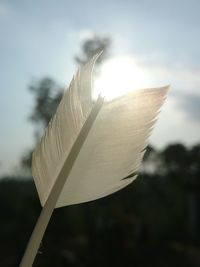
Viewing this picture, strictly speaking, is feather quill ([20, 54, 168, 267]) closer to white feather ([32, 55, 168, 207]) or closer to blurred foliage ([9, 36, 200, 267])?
white feather ([32, 55, 168, 207])

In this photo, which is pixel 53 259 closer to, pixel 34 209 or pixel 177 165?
pixel 34 209

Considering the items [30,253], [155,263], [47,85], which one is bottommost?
[155,263]

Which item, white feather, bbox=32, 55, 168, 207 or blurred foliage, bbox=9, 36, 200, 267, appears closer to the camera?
white feather, bbox=32, 55, 168, 207

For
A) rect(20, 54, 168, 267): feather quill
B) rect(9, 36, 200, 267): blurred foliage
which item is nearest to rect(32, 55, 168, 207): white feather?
rect(20, 54, 168, 267): feather quill

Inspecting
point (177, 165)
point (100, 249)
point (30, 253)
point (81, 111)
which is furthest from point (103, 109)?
point (177, 165)

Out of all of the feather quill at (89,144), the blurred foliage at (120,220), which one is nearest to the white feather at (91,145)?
the feather quill at (89,144)

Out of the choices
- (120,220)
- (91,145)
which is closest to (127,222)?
(120,220)
